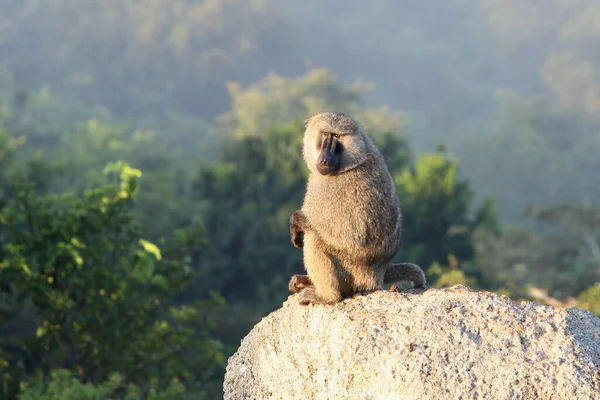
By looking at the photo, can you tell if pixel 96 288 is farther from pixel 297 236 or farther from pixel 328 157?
pixel 328 157

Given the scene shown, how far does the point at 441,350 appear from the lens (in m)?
6.26

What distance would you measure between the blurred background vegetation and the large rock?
385cm

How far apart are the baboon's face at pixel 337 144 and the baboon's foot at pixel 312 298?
0.91m

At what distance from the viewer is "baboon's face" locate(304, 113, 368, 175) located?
757 centimetres

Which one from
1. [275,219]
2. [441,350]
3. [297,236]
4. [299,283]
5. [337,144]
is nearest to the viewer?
[441,350]

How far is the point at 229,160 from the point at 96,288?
27.9 metres

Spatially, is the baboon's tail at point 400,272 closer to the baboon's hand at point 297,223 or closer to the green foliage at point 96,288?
the baboon's hand at point 297,223

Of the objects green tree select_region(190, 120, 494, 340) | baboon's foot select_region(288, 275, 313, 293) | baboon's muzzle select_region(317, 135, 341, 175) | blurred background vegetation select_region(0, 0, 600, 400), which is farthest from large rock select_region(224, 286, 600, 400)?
green tree select_region(190, 120, 494, 340)

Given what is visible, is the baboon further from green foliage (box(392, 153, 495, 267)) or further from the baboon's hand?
green foliage (box(392, 153, 495, 267))

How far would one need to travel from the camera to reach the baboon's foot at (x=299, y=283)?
7980mm

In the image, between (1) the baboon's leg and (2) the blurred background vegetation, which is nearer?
(1) the baboon's leg

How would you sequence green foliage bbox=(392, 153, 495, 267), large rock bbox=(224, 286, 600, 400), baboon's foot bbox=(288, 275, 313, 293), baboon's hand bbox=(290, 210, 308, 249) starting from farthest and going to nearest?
green foliage bbox=(392, 153, 495, 267)
baboon's foot bbox=(288, 275, 313, 293)
baboon's hand bbox=(290, 210, 308, 249)
large rock bbox=(224, 286, 600, 400)

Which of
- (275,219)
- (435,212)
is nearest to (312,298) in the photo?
(275,219)

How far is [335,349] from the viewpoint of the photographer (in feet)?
22.1
